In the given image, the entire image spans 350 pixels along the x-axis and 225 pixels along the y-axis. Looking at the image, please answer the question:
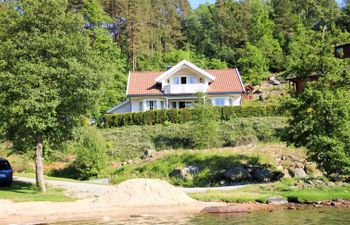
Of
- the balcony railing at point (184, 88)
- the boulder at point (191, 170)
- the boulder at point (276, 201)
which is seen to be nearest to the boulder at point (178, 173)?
the boulder at point (191, 170)

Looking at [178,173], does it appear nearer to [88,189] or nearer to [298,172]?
[88,189]

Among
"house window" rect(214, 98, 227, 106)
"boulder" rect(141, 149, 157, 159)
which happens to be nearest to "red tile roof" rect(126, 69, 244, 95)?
"house window" rect(214, 98, 227, 106)

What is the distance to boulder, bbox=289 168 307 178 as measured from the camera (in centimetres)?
2859

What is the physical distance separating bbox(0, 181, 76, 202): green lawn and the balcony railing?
26078 mm

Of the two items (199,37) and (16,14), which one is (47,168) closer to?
(16,14)

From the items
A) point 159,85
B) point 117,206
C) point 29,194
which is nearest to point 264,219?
point 117,206


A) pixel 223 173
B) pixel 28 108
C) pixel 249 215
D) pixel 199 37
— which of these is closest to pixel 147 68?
pixel 199 37

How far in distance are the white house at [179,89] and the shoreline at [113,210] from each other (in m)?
29.7

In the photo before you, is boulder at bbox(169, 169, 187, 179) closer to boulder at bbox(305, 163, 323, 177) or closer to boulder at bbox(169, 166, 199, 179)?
boulder at bbox(169, 166, 199, 179)

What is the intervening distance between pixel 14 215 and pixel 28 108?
18.8 ft

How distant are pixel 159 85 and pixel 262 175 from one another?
1029 inches

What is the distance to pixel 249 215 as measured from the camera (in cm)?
1877

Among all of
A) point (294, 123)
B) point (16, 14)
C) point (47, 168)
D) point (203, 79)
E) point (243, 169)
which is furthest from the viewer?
point (203, 79)

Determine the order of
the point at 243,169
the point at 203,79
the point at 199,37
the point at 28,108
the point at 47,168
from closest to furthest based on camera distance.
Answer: the point at 28,108, the point at 243,169, the point at 47,168, the point at 203,79, the point at 199,37
